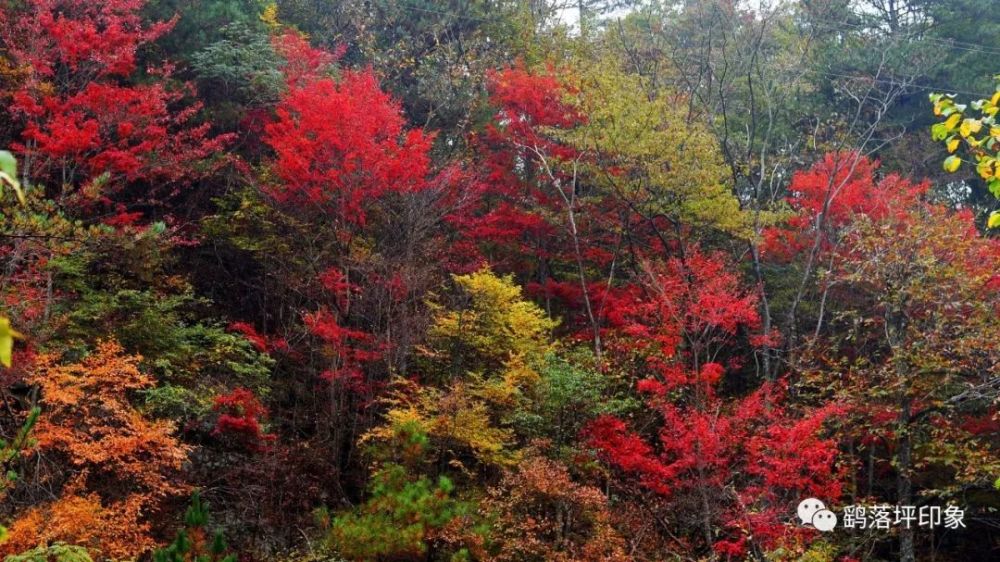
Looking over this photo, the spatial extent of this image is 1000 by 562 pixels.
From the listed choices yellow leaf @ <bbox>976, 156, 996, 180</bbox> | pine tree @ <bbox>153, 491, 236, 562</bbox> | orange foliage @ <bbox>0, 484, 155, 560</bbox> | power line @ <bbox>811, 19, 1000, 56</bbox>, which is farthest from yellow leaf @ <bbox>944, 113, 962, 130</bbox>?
power line @ <bbox>811, 19, 1000, 56</bbox>

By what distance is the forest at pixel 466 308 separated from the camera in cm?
1066

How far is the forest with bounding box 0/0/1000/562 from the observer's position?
35.0 ft

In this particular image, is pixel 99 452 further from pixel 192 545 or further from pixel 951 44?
pixel 951 44

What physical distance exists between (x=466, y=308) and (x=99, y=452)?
20.2 ft

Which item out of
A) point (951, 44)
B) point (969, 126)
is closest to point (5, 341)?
point (969, 126)

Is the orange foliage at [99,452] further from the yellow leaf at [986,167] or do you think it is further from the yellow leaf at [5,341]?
the yellow leaf at [986,167]

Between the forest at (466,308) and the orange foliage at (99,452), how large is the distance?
0.06 metres

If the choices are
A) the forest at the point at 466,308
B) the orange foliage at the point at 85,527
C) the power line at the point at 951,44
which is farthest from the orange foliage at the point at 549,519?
the power line at the point at 951,44

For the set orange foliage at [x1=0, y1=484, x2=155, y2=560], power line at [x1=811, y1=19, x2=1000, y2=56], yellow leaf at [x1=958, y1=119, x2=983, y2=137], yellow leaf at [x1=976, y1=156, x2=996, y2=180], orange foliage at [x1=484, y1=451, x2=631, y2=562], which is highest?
power line at [x1=811, y1=19, x2=1000, y2=56]

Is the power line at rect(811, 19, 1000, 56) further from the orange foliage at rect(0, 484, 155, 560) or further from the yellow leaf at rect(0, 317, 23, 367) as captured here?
the yellow leaf at rect(0, 317, 23, 367)

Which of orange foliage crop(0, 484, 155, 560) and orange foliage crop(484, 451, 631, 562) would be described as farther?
orange foliage crop(484, 451, 631, 562)

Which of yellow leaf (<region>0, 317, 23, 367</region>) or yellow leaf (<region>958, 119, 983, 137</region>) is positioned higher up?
yellow leaf (<region>958, 119, 983, 137</region>)

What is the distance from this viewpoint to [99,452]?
9.90m

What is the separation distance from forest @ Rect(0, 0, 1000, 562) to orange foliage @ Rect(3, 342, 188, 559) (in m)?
0.06
